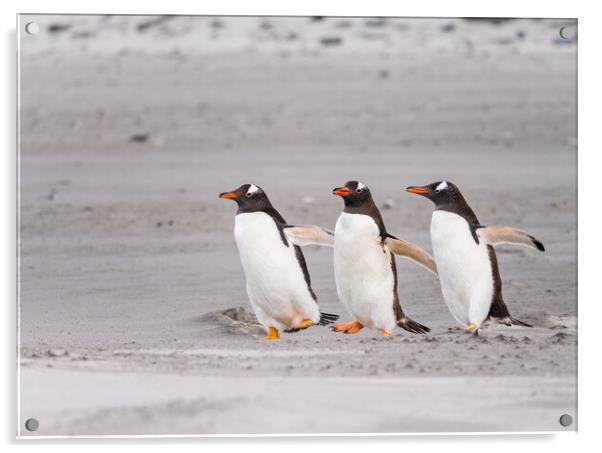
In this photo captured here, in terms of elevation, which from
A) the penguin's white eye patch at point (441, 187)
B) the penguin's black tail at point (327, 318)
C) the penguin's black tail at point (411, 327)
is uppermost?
the penguin's white eye patch at point (441, 187)

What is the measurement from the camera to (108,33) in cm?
536

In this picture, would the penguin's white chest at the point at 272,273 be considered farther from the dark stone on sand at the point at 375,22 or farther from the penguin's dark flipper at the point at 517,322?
the dark stone on sand at the point at 375,22

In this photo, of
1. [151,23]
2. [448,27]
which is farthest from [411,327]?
[151,23]

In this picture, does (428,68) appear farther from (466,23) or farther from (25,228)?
(25,228)

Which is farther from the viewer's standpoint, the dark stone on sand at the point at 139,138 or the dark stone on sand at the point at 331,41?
the dark stone on sand at the point at 139,138

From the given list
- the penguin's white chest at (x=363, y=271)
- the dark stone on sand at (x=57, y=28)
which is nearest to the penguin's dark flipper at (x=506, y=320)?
the penguin's white chest at (x=363, y=271)

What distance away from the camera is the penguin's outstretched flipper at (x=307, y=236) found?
4480 mm

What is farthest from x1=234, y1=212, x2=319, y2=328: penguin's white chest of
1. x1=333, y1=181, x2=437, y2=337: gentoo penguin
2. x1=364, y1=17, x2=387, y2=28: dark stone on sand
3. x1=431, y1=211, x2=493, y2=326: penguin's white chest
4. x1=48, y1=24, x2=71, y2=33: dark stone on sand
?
x1=48, y1=24, x2=71, y2=33: dark stone on sand

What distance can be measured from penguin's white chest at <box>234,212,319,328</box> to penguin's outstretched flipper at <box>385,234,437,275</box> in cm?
33

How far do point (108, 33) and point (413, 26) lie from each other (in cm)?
126

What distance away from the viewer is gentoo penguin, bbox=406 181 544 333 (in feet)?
14.7

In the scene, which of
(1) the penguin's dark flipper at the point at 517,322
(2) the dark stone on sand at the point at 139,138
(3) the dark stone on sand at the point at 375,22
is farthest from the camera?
(2) the dark stone on sand at the point at 139,138

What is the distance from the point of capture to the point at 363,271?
4.45 meters

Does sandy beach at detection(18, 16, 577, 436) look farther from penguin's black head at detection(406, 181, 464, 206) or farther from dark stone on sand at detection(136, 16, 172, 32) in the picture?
penguin's black head at detection(406, 181, 464, 206)
